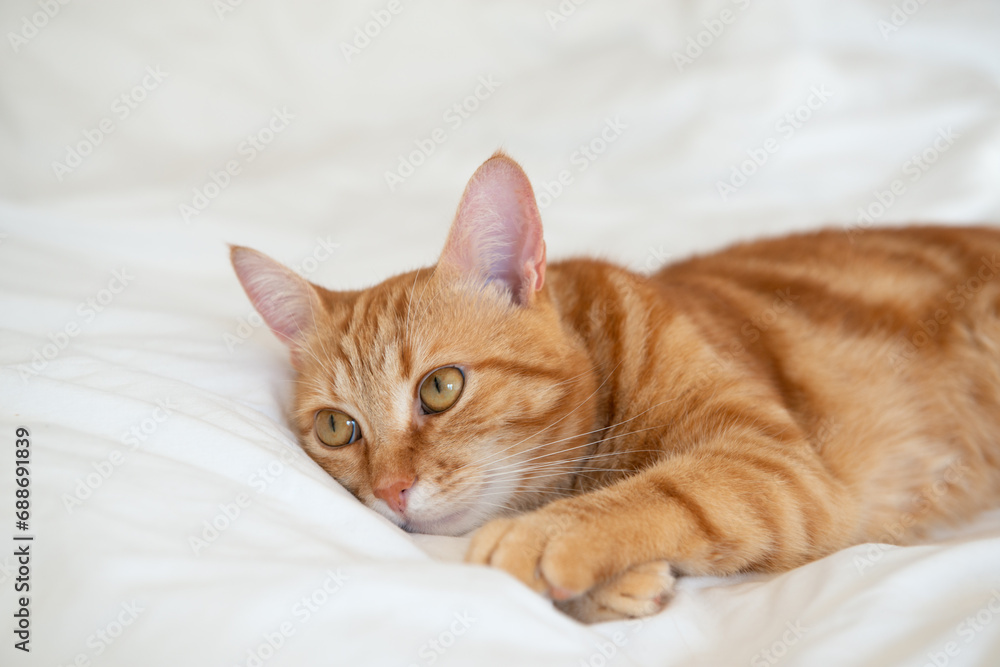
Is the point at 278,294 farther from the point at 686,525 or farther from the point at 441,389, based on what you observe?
the point at 686,525

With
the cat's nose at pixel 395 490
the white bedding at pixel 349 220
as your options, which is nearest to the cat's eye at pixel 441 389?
the cat's nose at pixel 395 490

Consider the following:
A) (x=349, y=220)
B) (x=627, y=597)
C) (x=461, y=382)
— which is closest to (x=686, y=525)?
(x=627, y=597)

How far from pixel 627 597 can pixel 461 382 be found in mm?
651

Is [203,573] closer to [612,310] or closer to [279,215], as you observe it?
[612,310]

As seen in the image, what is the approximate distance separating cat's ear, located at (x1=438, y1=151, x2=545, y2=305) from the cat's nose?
582 mm

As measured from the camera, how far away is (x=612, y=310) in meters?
2.10

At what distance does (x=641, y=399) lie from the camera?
196cm

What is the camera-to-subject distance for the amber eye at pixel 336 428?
193 centimetres

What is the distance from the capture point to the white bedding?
4.03 ft

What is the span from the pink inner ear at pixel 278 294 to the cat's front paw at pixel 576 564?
99 centimetres

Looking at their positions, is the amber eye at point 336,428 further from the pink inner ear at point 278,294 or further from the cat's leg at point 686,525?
the cat's leg at point 686,525

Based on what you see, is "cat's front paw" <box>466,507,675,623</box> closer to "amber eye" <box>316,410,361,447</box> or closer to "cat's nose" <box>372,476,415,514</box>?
"cat's nose" <box>372,476,415,514</box>

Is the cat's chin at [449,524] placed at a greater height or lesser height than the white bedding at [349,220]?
lesser

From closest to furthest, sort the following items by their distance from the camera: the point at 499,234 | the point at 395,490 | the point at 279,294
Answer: the point at 395,490
the point at 499,234
the point at 279,294
